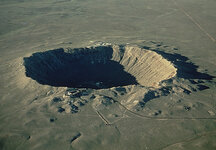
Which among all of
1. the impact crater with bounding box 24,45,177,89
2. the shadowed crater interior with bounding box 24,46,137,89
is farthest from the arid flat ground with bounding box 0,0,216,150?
the impact crater with bounding box 24,45,177,89

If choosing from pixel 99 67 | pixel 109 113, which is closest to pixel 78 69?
pixel 99 67

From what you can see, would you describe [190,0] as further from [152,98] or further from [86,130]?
[86,130]

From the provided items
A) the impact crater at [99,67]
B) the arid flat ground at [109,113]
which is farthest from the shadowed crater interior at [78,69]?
the arid flat ground at [109,113]

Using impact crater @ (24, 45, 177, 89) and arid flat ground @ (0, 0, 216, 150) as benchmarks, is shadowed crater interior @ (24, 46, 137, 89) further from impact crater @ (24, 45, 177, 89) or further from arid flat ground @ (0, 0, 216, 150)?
arid flat ground @ (0, 0, 216, 150)

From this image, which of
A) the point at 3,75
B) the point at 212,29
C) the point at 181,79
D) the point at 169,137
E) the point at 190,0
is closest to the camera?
the point at 169,137

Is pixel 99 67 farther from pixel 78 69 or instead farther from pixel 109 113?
pixel 109 113

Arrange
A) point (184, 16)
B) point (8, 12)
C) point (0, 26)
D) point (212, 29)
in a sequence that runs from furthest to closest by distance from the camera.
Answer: point (8, 12)
point (184, 16)
point (0, 26)
point (212, 29)

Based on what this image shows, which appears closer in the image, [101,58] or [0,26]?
[101,58]

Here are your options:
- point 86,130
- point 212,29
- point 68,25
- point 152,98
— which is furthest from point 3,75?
point 212,29
